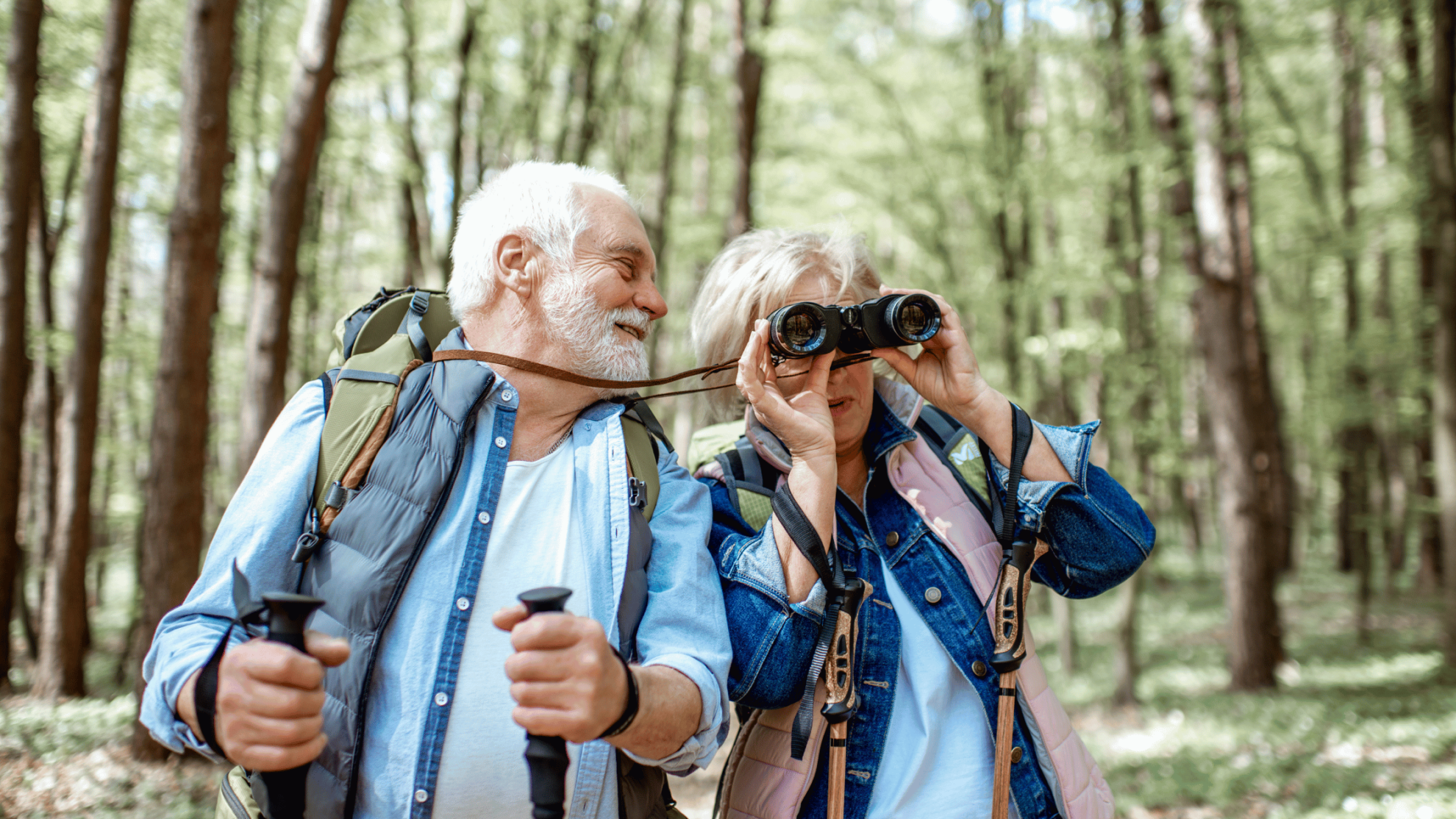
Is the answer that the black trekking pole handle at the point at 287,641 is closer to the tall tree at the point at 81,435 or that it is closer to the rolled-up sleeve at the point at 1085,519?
the rolled-up sleeve at the point at 1085,519

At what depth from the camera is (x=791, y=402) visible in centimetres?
193

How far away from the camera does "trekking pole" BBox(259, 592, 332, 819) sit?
3.80 ft

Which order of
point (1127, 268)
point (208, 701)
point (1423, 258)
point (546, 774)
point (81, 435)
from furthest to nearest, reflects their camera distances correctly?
point (1423, 258) < point (1127, 268) < point (81, 435) < point (208, 701) < point (546, 774)

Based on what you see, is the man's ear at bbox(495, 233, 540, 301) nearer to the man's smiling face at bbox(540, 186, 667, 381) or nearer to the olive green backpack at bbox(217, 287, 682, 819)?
the man's smiling face at bbox(540, 186, 667, 381)

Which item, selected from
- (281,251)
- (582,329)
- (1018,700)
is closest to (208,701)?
(582,329)

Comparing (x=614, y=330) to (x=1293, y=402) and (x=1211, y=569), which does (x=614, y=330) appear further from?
(x=1293, y=402)

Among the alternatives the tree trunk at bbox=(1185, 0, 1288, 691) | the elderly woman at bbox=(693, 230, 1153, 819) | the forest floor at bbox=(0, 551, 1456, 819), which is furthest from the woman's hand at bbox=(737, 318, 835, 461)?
the tree trunk at bbox=(1185, 0, 1288, 691)

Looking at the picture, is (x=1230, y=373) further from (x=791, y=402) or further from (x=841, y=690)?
(x=841, y=690)

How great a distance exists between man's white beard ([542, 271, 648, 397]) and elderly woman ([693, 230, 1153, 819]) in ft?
0.97

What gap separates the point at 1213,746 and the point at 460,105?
30.5 ft

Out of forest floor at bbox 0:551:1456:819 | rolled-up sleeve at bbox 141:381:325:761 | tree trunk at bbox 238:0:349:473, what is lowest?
forest floor at bbox 0:551:1456:819

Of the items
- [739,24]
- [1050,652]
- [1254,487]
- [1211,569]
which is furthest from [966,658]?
[1211,569]

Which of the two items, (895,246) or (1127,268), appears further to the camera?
(895,246)

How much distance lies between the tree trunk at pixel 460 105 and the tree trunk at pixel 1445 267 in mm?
8782
